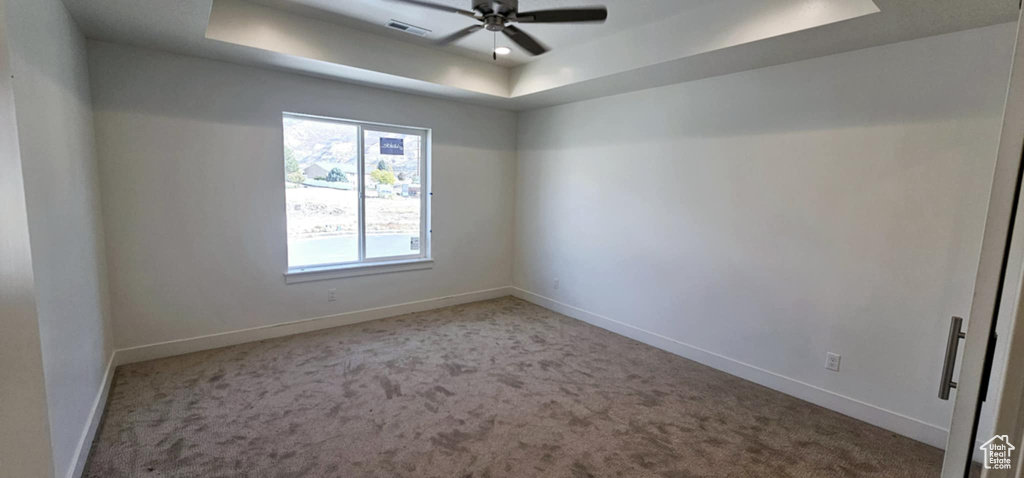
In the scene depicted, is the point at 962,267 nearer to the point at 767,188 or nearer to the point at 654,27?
the point at 767,188

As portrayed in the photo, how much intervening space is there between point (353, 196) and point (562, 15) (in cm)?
291

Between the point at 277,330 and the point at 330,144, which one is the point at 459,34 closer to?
the point at 330,144

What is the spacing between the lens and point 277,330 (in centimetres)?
390

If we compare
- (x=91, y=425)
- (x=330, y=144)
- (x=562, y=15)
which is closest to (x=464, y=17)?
(x=562, y=15)

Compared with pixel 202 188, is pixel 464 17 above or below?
above

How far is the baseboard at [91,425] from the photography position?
2004 mm

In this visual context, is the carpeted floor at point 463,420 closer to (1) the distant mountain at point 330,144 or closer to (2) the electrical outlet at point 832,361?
(2) the electrical outlet at point 832,361

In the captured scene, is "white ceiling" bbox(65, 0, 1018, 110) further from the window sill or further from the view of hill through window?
the window sill

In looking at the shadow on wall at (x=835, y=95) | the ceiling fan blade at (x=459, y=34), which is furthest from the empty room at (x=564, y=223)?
the ceiling fan blade at (x=459, y=34)

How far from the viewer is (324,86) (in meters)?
3.94

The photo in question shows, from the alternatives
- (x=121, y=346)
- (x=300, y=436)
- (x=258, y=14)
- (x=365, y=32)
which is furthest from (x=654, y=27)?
(x=121, y=346)

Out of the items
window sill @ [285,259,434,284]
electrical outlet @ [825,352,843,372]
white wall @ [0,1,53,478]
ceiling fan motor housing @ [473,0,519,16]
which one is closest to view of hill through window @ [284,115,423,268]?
window sill @ [285,259,434,284]

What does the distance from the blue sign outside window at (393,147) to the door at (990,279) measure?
4510mm

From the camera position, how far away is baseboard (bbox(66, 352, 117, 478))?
200 centimetres
